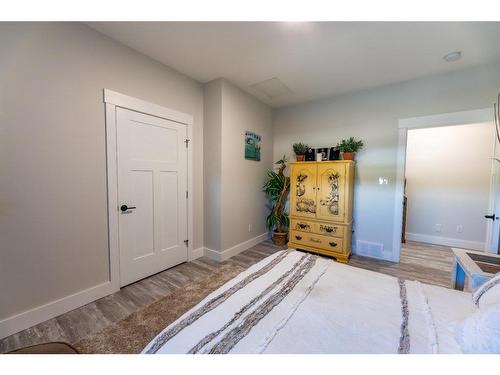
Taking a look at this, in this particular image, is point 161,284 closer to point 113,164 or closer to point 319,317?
point 113,164

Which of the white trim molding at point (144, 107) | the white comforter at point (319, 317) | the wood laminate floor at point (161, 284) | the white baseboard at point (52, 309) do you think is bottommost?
the wood laminate floor at point (161, 284)

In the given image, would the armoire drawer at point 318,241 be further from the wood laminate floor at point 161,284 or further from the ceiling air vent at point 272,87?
the ceiling air vent at point 272,87

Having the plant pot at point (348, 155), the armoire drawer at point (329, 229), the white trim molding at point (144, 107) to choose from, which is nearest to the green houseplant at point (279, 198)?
the armoire drawer at point (329, 229)

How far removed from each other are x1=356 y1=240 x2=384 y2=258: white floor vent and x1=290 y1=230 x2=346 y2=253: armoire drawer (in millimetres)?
477

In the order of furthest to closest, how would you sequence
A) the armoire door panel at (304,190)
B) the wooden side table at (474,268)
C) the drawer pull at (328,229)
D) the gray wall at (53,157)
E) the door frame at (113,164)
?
the armoire door panel at (304,190) < the drawer pull at (328,229) < the door frame at (113,164) < the gray wall at (53,157) < the wooden side table at (474,268)

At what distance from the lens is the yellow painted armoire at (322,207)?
2887 mm

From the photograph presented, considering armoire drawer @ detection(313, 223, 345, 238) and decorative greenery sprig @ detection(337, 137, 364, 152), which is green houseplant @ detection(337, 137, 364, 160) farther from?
armoire drawer @ detection(313, 223, 345, 238)

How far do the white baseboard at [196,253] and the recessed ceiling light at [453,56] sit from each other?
383 centimetres

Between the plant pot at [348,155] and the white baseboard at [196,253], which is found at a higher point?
the plant pot at [348,155]

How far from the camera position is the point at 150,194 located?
2.39 meters

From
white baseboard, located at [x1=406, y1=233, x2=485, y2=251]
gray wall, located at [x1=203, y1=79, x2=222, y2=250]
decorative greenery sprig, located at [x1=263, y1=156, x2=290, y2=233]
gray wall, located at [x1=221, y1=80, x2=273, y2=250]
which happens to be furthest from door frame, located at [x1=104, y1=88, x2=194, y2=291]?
white baseboard, located at [x1=406, y1=233, x2=485, y2=251]
